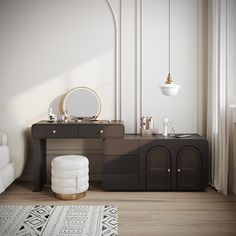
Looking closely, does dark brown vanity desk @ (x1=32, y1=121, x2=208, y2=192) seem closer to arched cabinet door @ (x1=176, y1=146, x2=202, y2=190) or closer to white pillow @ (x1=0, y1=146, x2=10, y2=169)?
arched cabinet door @ (x1=176, y1=146, x2=202, y2=190)

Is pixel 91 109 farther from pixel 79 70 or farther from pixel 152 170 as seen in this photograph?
pixel 152 170

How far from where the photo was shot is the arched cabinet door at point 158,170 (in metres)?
4.27

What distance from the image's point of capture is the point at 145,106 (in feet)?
15.6

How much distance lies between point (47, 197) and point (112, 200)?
0.69 m

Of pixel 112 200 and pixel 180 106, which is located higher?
pixel 180 106

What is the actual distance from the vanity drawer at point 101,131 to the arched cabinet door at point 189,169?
2.33 ft

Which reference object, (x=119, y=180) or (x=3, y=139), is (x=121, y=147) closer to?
(x=119, y=180)

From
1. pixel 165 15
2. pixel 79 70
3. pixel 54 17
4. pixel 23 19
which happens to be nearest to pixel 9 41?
pixel 23 19

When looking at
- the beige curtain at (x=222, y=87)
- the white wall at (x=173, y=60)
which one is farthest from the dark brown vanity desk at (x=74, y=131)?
the beige curtain at (x=222, y=87)

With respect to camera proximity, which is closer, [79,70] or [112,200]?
[112,200]

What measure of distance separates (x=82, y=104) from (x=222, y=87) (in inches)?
65.1

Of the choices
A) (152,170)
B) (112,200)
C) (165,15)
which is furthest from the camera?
(165,15)

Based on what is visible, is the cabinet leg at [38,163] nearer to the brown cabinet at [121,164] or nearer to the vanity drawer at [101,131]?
the vanity drawer at [101,131]

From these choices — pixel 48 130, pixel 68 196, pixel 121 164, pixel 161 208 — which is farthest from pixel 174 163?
pixel 48 130
